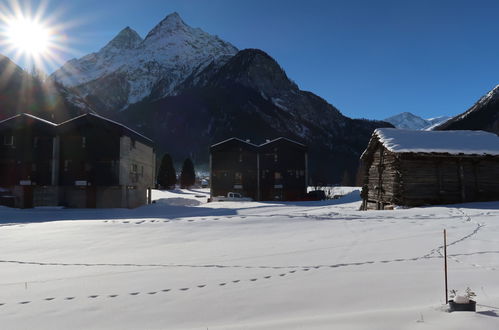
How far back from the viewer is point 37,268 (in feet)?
26.8

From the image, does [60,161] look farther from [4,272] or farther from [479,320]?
[479,320]

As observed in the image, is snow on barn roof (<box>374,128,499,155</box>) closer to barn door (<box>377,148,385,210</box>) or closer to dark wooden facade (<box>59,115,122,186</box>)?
barn door (<box>377,148,385,210</box>)

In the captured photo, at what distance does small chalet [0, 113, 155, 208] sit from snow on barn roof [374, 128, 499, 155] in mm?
24467

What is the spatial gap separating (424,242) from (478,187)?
18.7 meters

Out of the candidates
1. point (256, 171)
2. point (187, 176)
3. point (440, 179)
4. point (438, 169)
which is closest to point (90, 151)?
point (256, 171)

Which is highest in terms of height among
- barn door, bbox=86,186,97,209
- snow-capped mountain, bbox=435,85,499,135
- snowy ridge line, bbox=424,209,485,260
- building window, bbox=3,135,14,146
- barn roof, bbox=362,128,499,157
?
snow-capped mountain, bbox=435,85,499,135

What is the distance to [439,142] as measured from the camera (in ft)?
84.3

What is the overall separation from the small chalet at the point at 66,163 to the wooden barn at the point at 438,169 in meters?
24.7

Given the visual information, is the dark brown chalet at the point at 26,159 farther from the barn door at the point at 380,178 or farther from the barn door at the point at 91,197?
the barn door at the point at 380,178

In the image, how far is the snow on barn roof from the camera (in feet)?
80.2

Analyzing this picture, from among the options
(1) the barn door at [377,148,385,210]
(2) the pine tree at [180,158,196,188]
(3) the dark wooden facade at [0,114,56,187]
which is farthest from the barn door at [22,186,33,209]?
(2) the pine tree at [180,158,196,188]

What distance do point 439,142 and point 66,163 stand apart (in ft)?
112

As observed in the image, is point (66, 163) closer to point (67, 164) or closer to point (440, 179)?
point (67, 164)

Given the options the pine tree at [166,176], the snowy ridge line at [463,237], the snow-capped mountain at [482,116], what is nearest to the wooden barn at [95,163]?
the snowy ridge line at [463,237]
